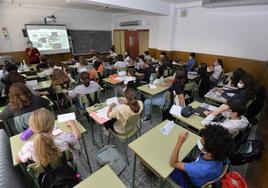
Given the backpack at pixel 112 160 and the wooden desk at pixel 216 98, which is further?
the wooden desk at pixel 216 98

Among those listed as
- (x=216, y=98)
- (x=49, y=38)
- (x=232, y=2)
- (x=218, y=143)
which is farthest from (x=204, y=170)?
(x=49, y=38)

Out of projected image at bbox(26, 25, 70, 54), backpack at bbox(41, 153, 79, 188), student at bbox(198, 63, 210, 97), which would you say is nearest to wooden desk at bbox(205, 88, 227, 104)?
student at bbox(198, 63, 210, 97)

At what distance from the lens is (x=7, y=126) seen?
7.34 feet

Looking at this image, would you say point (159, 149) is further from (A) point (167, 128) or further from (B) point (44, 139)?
(B) point (44, 139)

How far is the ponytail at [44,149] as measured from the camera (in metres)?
1.12

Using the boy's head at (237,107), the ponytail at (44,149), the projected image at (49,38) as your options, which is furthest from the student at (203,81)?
the projected image at (49,38)

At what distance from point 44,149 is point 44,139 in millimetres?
84

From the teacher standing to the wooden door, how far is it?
5.08 metres

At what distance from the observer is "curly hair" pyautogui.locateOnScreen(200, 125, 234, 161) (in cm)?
111

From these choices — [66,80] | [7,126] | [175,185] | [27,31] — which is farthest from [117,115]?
[27,31]

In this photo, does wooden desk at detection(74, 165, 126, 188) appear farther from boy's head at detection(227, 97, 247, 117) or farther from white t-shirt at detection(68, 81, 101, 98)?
white t-shirt at detection(68, 81, 101, 98)

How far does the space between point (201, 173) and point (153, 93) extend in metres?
2.13

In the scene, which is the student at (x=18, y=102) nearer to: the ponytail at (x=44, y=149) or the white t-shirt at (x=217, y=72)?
the ponytail at (x=44, y=149)

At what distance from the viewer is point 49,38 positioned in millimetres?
7094
